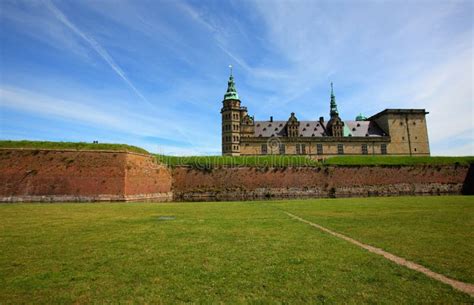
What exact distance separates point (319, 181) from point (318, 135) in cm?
1865

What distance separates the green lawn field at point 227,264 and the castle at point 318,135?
37299mm

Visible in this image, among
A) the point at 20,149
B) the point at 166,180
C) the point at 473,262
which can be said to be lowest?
the point at 473,262

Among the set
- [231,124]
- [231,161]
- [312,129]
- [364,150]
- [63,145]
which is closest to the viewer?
[63,145]

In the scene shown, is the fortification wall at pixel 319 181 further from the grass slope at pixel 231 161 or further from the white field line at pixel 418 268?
the white field line at pixel 418 268

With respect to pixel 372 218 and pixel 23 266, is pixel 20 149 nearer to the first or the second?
pixel 23 266

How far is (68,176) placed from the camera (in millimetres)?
21312

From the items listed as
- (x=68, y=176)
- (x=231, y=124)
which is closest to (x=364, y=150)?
(x=231, y=124)

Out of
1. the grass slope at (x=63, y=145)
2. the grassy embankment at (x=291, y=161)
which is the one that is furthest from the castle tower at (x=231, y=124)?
the grass slope at (x=63, y=145)

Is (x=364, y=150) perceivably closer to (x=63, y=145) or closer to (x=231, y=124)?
(x=231, y=124)

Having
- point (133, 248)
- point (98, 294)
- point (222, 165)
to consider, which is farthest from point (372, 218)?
point (222, 165)

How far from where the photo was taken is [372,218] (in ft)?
31.5

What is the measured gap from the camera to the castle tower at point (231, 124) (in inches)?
1748

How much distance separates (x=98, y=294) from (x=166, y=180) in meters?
25.4

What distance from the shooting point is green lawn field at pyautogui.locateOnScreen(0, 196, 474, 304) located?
11.5 ft
